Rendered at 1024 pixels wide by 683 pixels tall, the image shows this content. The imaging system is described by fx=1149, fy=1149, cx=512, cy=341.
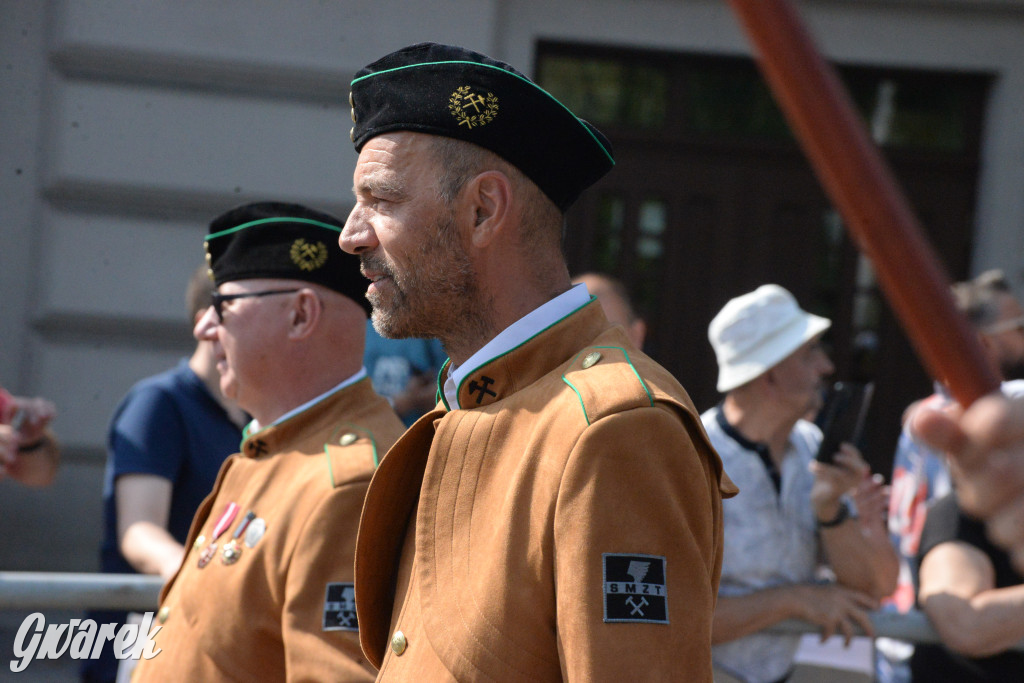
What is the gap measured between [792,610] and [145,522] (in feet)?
5.91

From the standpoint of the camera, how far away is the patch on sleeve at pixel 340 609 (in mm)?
2000

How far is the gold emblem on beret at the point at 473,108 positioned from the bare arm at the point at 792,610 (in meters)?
1.82

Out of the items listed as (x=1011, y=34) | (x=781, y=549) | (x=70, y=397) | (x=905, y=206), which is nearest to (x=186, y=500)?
(x=781, y=549)

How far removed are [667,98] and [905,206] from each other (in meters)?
5.83

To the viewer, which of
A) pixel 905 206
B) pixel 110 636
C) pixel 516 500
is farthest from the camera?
pixel 110 636

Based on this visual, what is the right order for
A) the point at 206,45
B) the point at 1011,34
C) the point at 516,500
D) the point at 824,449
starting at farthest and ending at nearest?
1. the point at 1011,34
2. the point at 206,45
3. the point at 824,449
4. the point at 516,500

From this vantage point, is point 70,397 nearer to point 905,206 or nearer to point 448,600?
point 448,600

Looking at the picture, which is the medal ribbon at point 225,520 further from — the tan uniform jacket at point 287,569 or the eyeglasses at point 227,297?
the eyeglasses at point 227,297

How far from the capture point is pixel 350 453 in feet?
7.39

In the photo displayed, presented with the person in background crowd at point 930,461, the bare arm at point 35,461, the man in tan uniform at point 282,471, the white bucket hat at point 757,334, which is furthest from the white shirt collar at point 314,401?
the person in background crowd at point 930,461

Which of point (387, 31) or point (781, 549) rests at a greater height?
point (387, 31)

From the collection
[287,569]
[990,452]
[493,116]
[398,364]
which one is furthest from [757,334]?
[990,452]

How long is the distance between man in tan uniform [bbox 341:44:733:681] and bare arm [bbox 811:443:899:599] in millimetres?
1653

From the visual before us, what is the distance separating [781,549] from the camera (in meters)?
3.26
